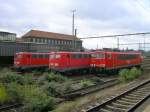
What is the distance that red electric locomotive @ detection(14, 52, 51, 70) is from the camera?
39934 millimetres

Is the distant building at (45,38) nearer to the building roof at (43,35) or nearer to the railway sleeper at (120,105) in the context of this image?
the building roof at (43,35)

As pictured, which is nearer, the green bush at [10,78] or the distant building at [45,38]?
the green bush at [10,78]

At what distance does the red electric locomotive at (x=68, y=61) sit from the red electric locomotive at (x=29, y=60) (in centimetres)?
601

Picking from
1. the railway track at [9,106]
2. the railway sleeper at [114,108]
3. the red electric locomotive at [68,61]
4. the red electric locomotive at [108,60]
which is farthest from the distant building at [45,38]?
the railway sleeper at [114,108]

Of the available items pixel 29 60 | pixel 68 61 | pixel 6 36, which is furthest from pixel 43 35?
pixel 68 61

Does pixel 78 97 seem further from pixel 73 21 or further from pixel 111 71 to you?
pixel 73 21

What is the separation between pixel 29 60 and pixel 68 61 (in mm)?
8664

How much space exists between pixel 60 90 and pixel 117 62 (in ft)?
55.6

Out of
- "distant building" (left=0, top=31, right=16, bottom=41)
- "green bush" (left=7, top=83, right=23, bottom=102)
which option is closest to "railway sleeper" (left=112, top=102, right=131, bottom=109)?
"green bush" (left=7, top=83, right=23, bottom=102)

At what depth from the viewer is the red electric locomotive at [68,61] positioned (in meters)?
33.3

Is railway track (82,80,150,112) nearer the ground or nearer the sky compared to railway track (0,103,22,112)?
nearer the sky

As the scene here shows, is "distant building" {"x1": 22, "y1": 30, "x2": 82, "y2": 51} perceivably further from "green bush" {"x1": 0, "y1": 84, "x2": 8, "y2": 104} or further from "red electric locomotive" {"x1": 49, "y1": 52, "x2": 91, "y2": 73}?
"green bush" {"x1": 0, "y1": 84, "x2": 8, "y2": 104}

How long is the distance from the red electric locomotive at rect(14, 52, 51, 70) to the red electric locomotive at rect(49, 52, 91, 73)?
601 centimetres

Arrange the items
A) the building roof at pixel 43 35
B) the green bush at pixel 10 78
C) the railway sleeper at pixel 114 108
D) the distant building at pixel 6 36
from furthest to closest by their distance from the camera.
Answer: the building roof at pixel 43 35 → the distant building at pixel 6 36 → the green bush at pixel 10 78 → the railway sleeper at pixel 114 108
